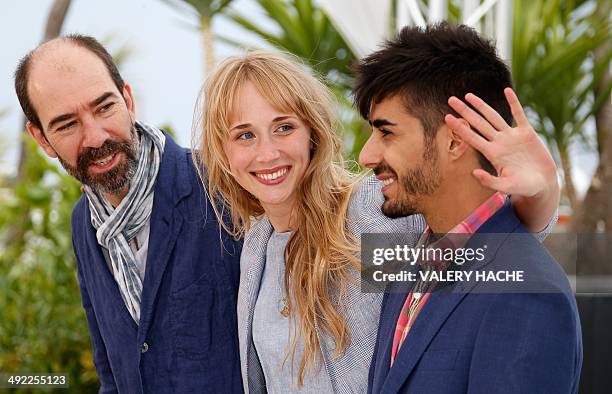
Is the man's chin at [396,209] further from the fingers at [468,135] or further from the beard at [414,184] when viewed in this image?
the fingers at [468,135]

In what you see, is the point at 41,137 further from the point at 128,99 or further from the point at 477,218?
the point at 477,218

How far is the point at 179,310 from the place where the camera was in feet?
6.35

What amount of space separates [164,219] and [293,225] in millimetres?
406

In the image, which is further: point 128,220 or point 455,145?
point 128,220

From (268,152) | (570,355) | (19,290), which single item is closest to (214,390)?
(268,152)

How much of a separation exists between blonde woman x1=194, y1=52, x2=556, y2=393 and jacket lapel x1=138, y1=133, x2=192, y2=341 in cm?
24

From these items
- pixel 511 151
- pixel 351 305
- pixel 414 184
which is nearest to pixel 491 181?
pixel 511 151

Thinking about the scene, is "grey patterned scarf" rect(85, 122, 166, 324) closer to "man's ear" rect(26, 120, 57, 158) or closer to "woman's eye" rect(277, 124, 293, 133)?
"man's ear" rect(26, 120, 57, 158)

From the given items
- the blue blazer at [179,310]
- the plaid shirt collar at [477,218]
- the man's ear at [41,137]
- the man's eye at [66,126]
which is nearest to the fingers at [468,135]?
the plaid shirt collar at [477,218]

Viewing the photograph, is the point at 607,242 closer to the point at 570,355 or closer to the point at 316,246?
the point at 316,246

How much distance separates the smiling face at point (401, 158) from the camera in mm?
1340

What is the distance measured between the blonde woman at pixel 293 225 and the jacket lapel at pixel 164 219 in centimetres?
24

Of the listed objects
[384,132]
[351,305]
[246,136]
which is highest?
[246,136]

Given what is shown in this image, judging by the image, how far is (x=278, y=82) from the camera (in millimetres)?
1705
